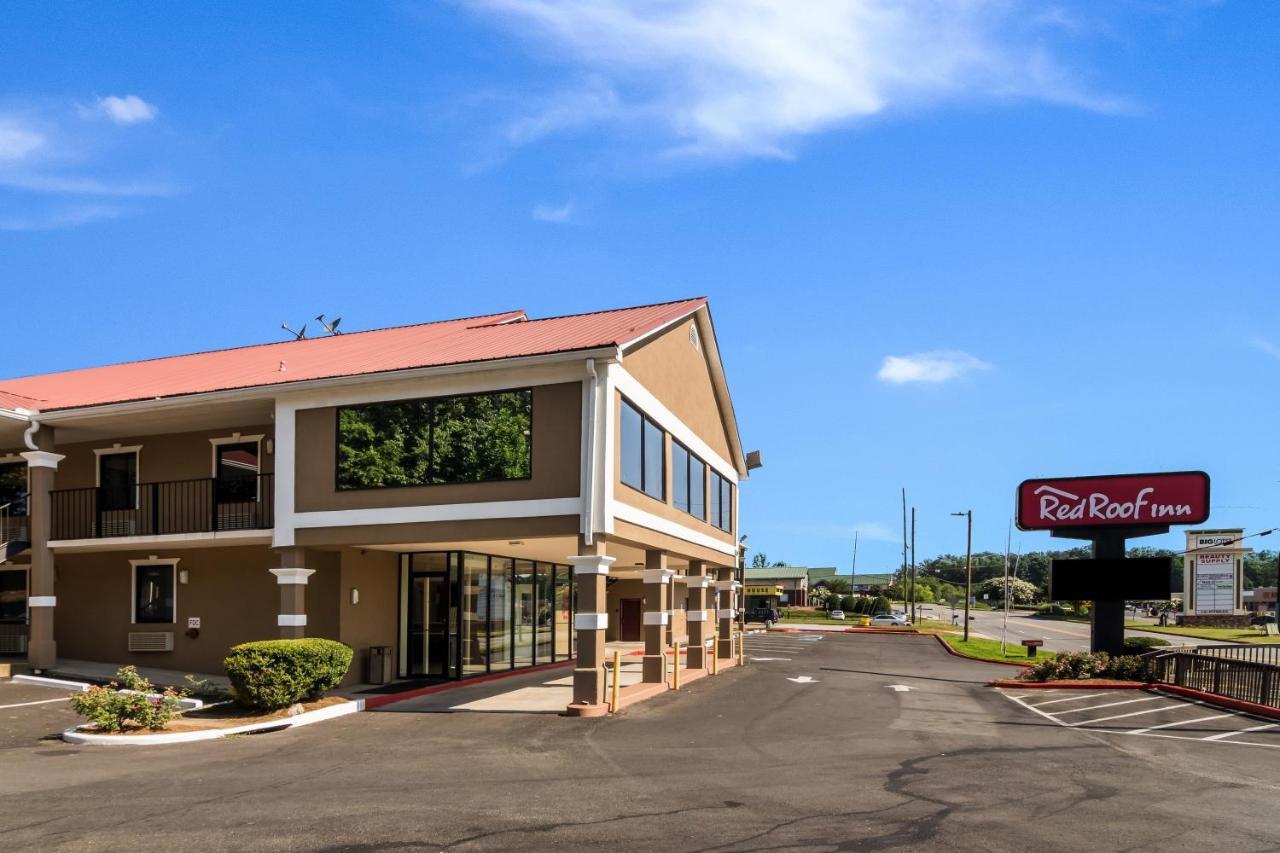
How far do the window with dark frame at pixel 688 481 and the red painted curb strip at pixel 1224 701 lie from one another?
11390 mm

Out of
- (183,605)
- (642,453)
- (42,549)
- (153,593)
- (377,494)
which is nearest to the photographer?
(377,494)

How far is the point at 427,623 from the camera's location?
922 inches

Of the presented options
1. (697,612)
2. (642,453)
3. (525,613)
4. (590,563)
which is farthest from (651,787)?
(697,612)

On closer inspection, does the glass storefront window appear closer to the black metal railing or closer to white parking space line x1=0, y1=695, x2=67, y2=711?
white parking space line x1=0, y1=695, x2=67, y2=711

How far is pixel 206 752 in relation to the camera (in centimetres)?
1450

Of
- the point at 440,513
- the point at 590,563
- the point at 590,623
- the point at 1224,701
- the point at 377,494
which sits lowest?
the point at 1224,701

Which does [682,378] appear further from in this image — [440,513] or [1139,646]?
[1139,646]

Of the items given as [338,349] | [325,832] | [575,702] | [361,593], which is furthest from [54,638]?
[325,832]

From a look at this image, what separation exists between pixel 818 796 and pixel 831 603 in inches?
3327

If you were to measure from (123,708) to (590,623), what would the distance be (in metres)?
7.36

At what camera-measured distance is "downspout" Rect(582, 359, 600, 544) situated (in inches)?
698

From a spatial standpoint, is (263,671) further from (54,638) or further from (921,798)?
(921,798)

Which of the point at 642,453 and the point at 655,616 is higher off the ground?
the point at 642,453

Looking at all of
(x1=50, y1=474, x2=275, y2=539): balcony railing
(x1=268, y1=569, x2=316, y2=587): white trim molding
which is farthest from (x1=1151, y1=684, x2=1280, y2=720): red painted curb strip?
(x1=50, y1=474, x2=275, y2=539): balcony railing
